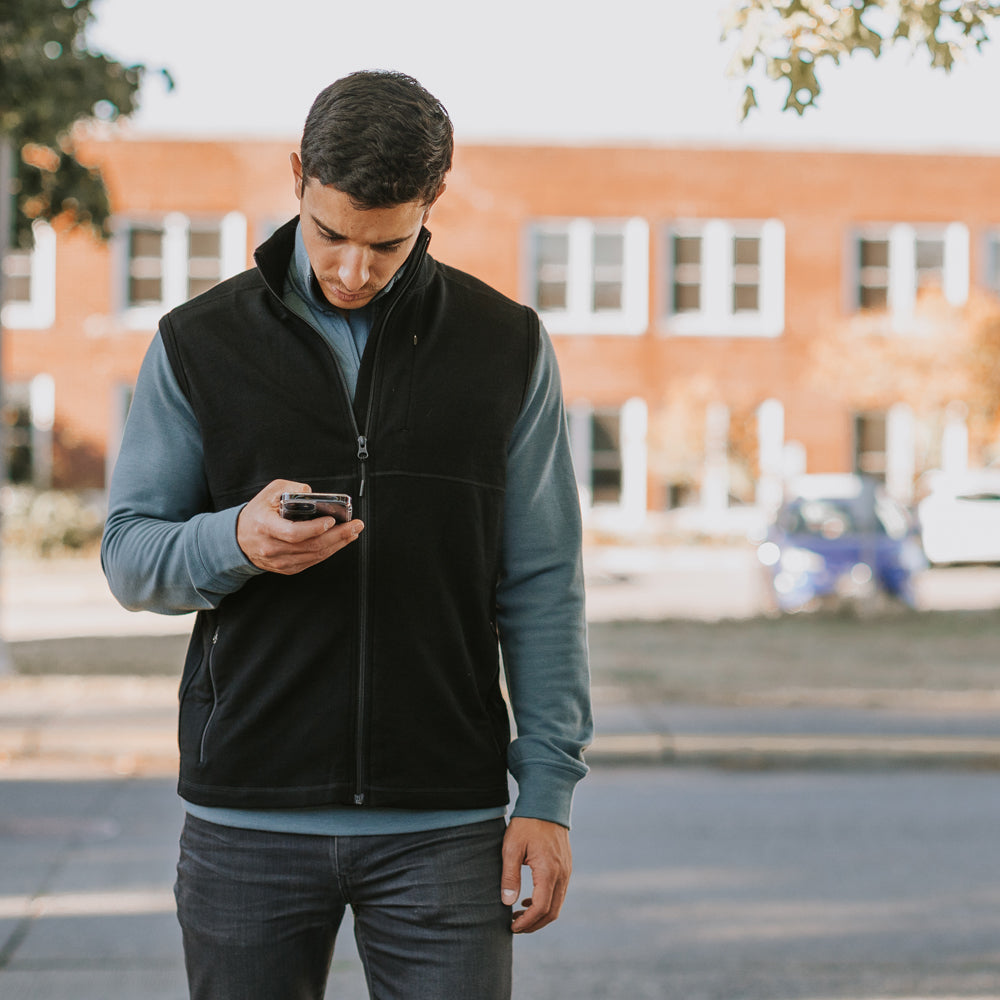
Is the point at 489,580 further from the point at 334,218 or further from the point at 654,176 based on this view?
the point at 654,176

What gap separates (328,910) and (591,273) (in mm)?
29865

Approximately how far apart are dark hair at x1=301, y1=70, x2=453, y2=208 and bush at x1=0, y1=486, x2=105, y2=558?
959 inches

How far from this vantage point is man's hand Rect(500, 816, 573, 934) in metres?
2.19

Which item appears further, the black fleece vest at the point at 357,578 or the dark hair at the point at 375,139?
the black fleece vest at the point at 357,578

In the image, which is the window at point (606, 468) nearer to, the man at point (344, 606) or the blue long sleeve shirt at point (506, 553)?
the blue long sleeve shirt at point (506, 553)

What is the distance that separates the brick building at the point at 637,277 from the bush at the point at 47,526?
3459 mm

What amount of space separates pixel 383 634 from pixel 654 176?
1206 inches

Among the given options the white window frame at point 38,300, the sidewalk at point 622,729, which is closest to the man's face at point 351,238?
the sidewalk at point 622,729

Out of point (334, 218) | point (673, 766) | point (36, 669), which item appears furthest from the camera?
point (36, 669)

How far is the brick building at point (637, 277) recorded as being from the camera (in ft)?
100.0

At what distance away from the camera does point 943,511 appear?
80.7 feet

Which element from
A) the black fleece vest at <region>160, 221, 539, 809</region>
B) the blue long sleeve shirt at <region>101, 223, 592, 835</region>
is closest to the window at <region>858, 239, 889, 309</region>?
the blue long sleeve shirt at <region>101, 223, 592, 835</region>

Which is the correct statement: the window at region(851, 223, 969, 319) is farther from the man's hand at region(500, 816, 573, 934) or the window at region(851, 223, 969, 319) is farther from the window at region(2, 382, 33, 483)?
the man's hand at region(500, 816, 573, 934)

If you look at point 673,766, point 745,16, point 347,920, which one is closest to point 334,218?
point 745,16
